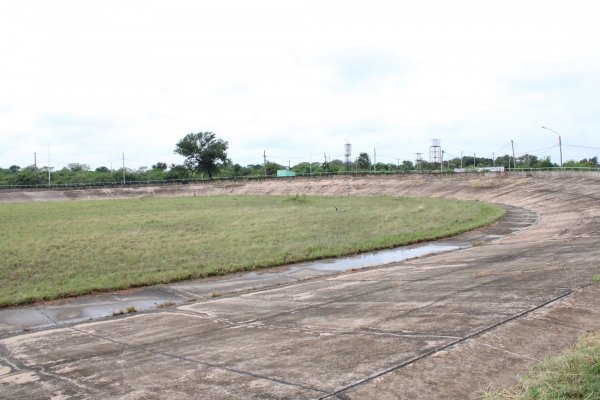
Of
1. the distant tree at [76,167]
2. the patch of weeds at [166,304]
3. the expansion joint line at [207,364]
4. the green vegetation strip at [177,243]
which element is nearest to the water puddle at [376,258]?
the green vegetation strip at [177,243]

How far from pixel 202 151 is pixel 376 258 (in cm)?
10833

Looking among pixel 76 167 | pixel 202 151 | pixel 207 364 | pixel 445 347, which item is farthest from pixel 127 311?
pixel 76 167

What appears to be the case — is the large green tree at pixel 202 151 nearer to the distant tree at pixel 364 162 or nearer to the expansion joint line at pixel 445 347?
the distant tree at pixel 364 162

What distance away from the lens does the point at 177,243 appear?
23891 mm

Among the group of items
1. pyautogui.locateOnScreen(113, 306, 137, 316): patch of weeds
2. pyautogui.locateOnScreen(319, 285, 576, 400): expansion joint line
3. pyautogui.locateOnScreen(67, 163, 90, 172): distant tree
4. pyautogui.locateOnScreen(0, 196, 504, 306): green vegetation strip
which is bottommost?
pyautogui.locateOnScreen(113, 306, 137, 316): patch of weeds

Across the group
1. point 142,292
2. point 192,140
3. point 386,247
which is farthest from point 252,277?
point 192,140

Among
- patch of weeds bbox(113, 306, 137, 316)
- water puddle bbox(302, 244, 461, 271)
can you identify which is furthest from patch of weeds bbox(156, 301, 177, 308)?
water puddle bbox(302, 244, 461, 271)

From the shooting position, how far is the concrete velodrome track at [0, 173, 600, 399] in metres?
5.92

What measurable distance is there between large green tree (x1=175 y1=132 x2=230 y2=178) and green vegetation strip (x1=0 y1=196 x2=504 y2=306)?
8572 centimetres

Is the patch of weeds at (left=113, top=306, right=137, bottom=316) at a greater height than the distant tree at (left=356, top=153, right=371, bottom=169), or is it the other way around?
the distant tree at (left=356, top=153, right=371, bottom=169)

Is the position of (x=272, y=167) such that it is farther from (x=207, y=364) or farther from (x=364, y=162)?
(x=207, y=364)

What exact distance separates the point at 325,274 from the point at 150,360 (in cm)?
949

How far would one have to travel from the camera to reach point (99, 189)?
92.4 meters

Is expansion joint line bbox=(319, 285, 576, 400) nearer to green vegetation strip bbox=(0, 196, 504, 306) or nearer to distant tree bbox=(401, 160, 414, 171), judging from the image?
green vegetation strip bbox=(0, 196, 504, 306)
